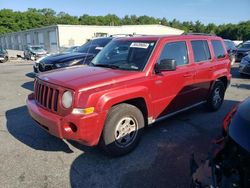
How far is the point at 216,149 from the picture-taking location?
99.7 inches

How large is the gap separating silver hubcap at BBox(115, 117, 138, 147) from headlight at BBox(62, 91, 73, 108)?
31.6 inches

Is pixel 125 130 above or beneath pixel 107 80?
beneath

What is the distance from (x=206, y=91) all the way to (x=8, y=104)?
516 centimetres

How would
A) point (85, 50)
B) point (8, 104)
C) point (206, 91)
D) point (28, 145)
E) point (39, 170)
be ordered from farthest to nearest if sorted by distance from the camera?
point (85, 50) → point (8, 104) → point (206, 91) → point (28, 145) → point (39, 170)

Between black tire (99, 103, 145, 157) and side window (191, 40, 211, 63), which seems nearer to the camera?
black tire (99, 103, 145, 157)

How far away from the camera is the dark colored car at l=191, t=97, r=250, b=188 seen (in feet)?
6.78

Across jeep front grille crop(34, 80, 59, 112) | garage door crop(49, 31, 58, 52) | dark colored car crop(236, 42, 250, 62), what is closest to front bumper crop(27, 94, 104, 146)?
jeep front grille crop(34, 80, 59, 112)

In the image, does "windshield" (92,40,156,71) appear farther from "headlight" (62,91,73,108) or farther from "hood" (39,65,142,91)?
"headlight" (62,91,73,108)

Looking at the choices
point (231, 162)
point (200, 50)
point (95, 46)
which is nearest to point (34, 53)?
point (95, 46)

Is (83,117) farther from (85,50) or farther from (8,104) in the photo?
(85,50)

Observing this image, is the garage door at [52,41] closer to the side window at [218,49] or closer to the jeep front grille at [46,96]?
the side window at [218,49]

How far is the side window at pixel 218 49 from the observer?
6223 millimetres

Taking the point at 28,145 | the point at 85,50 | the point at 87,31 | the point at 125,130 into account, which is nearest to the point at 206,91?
the point at 125,130

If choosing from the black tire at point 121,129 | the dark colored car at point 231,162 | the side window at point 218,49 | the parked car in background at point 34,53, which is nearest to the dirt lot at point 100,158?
the black tire at point 121,129
